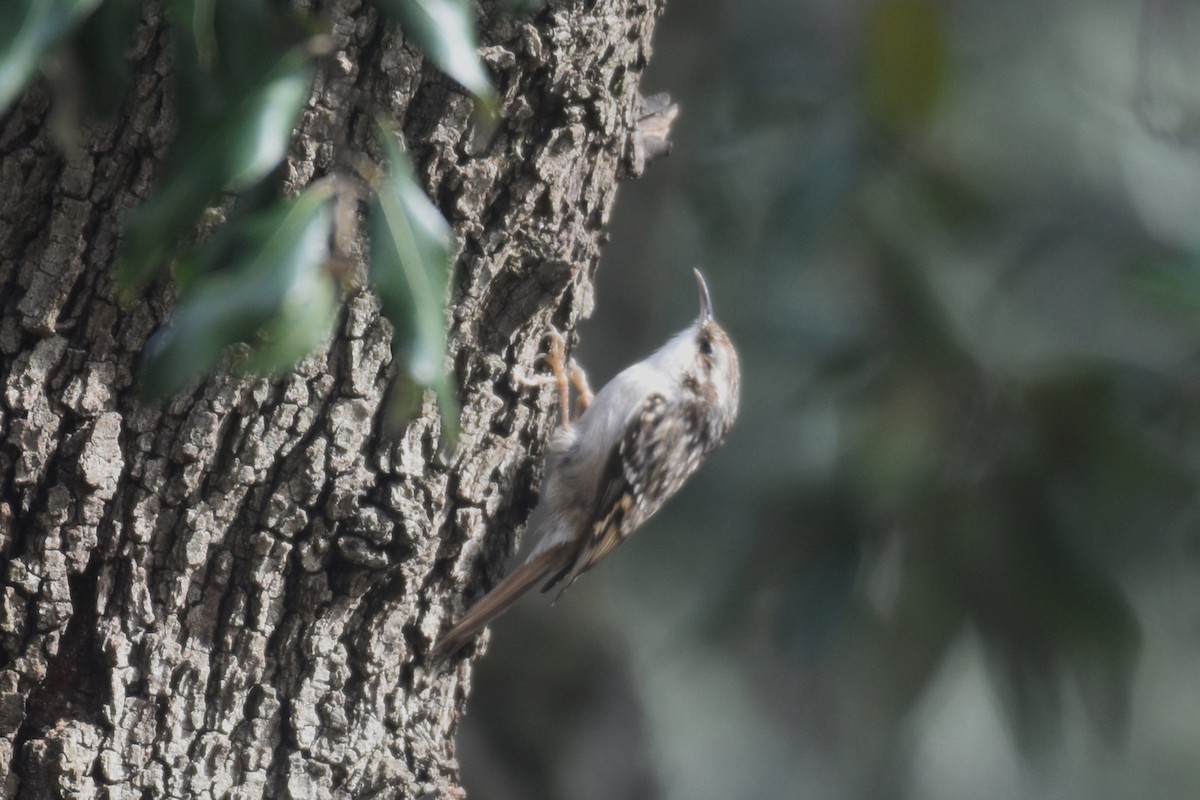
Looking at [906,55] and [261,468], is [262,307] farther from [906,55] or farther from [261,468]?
[906,55]

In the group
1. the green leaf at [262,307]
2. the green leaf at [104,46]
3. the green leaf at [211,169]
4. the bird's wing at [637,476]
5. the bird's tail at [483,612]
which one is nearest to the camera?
the green leaf at [262,307]

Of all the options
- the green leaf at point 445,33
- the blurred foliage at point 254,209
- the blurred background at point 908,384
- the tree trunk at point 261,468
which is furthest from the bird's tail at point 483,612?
the blurred background at point 908,384

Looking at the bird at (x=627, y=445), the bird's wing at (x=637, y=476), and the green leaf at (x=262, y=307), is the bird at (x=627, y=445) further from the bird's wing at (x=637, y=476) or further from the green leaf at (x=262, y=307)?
the green leaf at (x=262, y=307)

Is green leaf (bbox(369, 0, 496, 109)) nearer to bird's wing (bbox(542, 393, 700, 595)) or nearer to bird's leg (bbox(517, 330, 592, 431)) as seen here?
bird's leg (bbox(517, 330, 592, 431))

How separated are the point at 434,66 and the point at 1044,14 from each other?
12.2 ft

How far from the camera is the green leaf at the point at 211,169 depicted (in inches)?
45.3

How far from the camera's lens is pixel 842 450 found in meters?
3.86

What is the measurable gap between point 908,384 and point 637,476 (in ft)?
3.27

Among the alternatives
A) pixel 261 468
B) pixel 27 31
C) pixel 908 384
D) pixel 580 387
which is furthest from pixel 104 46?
pixel 908 384

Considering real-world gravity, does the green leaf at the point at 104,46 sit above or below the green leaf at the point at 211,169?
above

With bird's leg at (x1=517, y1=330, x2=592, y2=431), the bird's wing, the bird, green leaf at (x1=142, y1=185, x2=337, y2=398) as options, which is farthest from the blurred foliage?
the bird's wing

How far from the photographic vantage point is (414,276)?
1121 mm

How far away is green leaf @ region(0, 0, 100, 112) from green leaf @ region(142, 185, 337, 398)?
236 mm

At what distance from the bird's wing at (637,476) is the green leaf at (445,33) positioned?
1.82 metres
